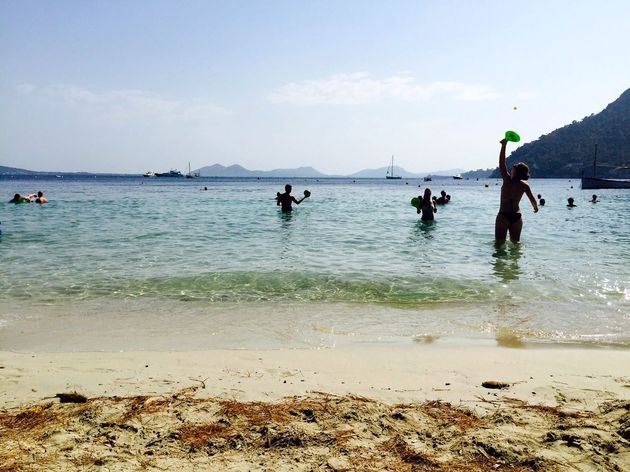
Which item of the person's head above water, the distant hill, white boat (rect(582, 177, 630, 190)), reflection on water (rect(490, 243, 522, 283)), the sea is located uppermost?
the distant hill

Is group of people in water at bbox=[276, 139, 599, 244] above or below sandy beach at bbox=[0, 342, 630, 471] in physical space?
above

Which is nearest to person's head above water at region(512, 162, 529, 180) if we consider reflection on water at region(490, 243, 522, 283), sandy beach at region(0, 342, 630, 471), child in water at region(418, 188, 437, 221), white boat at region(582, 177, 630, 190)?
reflection on water at region(490, 243, 522, 283)

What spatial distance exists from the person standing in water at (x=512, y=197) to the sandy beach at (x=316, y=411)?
7297 millimetres

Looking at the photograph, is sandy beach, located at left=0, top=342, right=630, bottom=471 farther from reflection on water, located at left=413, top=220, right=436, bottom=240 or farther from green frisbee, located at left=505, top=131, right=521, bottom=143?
reflection on water, located at left=413, top=220, right=436, bottom=240

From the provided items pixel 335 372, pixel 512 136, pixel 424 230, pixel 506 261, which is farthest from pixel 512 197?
pixel 335 372

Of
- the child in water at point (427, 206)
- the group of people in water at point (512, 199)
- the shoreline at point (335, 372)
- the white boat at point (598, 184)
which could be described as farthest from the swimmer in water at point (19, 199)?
the white boat at point (598, 184)

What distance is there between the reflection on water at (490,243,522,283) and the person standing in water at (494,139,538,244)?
0.38 meters

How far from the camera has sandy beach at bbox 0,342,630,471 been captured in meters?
2.69

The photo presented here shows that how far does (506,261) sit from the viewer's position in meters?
10.4

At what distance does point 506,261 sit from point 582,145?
164 meters

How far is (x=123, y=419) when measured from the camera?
314cm

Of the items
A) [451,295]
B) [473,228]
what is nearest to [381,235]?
[473,228]

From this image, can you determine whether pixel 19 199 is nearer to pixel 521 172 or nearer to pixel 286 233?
pixel 286 233

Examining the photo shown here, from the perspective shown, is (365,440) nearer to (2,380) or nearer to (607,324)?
(2,380)
